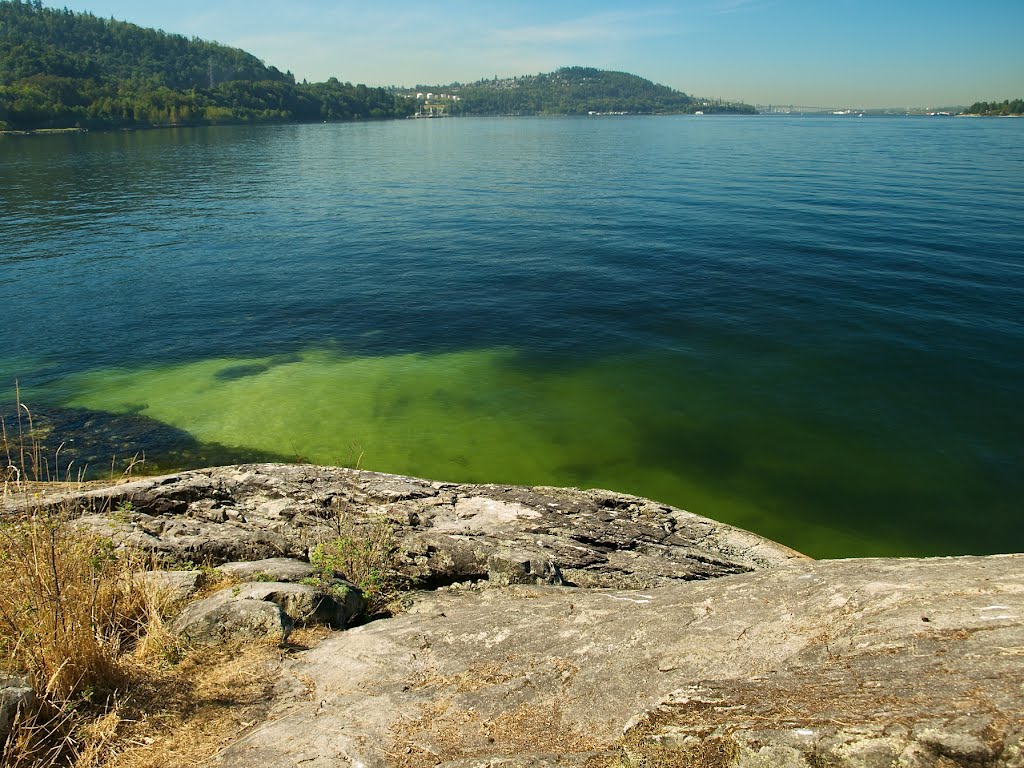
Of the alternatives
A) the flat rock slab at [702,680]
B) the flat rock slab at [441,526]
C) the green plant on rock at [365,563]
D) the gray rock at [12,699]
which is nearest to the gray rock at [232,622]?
the flat rock slab at [702,680]

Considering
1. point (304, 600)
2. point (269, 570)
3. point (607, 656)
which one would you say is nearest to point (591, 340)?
point (269, 570)

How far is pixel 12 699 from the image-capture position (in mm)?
4406

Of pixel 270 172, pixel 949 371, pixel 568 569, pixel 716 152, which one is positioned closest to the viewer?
pixel 568 569

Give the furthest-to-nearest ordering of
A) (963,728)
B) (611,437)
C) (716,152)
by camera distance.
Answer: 1. (716,152)
2. (611,437)
3. (963,728)

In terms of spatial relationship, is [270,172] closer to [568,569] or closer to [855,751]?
[568,569]

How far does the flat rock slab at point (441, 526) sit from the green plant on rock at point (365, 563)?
23 cm

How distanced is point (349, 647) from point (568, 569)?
353cm

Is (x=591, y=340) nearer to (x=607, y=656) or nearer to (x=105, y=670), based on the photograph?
(x=607, y=656)

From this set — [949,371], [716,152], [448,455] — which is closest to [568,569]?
[448,455]

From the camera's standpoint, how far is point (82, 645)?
494 centimetres

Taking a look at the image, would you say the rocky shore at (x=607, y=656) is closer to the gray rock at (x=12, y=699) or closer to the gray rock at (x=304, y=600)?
the gray rock at (x=304, y=600)

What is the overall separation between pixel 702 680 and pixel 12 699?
5.25 meters

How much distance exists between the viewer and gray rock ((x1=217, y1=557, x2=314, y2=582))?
7195 millimetres

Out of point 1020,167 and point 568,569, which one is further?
point 1020,167
